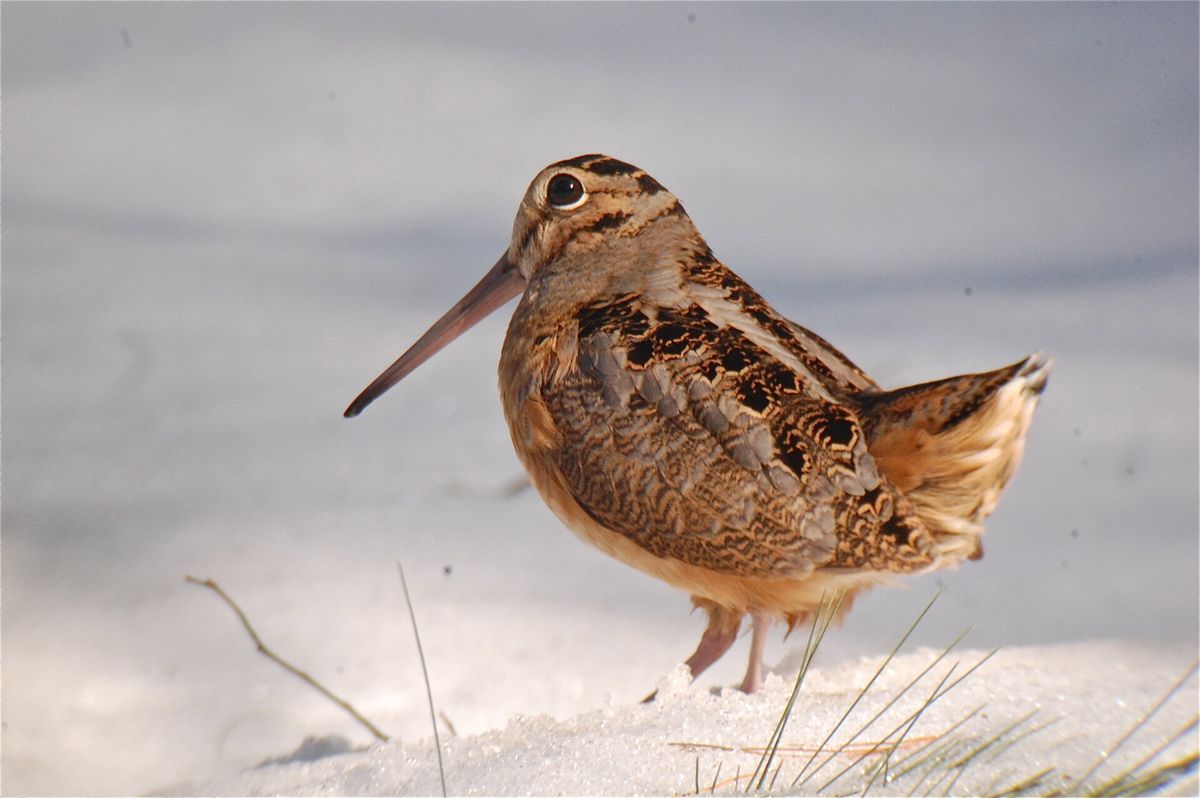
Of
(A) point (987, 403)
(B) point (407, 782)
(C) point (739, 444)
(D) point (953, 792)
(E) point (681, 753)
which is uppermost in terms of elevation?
(A) point (987, 403)

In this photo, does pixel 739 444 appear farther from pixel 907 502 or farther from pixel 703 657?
pixel 703 657

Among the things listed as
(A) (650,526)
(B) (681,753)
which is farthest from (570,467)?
(B) (681,753)

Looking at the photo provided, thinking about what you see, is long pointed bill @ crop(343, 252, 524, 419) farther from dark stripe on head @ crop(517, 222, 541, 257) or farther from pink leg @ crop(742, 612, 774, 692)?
pink leg @ crop(742, 612, 774, 692)

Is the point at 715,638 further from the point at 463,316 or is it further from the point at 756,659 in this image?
the point at 463,316

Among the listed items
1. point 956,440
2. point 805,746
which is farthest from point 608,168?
point 805,746

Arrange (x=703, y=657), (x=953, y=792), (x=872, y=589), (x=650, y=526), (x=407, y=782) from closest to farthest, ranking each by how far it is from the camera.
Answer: (x=953, y=792), (x=407, y=782), (x=650, y=526), (x=872, y=589), (x=703, y=657)

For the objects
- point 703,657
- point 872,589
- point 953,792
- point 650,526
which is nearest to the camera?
point 953,792

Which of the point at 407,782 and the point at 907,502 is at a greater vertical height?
the point at 907,502

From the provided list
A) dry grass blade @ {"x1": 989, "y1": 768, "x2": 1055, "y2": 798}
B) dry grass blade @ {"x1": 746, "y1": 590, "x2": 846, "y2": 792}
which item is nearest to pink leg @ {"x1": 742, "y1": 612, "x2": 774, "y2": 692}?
dry grass blade @ {"x1": 746, "y1": 590, "x2": 846, "y2": 792}
